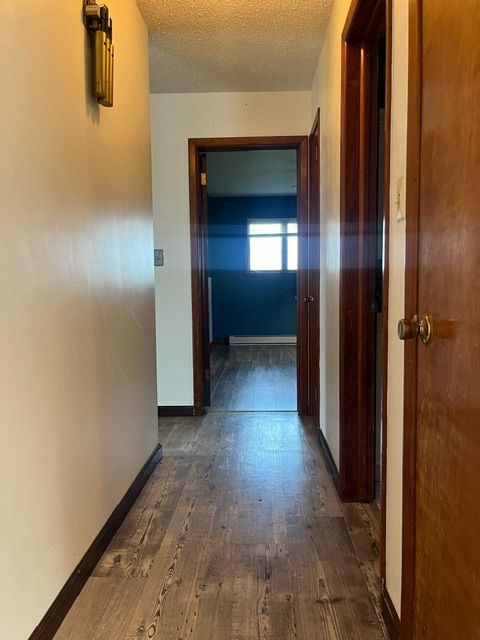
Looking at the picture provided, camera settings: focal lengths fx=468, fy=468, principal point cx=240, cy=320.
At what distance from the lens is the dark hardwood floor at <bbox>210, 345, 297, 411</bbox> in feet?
13.0

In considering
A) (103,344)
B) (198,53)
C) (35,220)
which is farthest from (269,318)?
(35,220)

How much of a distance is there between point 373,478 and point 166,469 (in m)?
1.12

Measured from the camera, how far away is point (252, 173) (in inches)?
233

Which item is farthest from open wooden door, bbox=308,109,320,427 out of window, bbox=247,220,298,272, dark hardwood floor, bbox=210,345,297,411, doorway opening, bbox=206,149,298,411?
window, bbox=247,220,298,272

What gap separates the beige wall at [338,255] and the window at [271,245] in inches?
172

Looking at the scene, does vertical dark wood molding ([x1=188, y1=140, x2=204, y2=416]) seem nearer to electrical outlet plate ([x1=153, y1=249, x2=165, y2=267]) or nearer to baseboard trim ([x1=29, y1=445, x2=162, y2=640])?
electrical outlet plate ([x1=153, y1=249, x2=165, y2=267])

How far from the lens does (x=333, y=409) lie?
2.46 m

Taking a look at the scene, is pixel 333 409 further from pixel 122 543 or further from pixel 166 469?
pixel 122 543

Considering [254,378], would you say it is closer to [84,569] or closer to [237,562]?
[237,562]

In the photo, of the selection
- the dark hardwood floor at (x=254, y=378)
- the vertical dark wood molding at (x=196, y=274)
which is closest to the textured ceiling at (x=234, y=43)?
the vertical dark wood molding at (x=196, y=274)

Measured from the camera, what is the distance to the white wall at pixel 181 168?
3432mm

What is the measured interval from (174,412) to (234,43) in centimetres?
254

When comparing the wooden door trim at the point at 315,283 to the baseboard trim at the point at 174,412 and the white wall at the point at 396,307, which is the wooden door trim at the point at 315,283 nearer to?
the baseboard trim at the point at 174,412

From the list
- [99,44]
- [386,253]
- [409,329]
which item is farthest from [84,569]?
[99,44]
